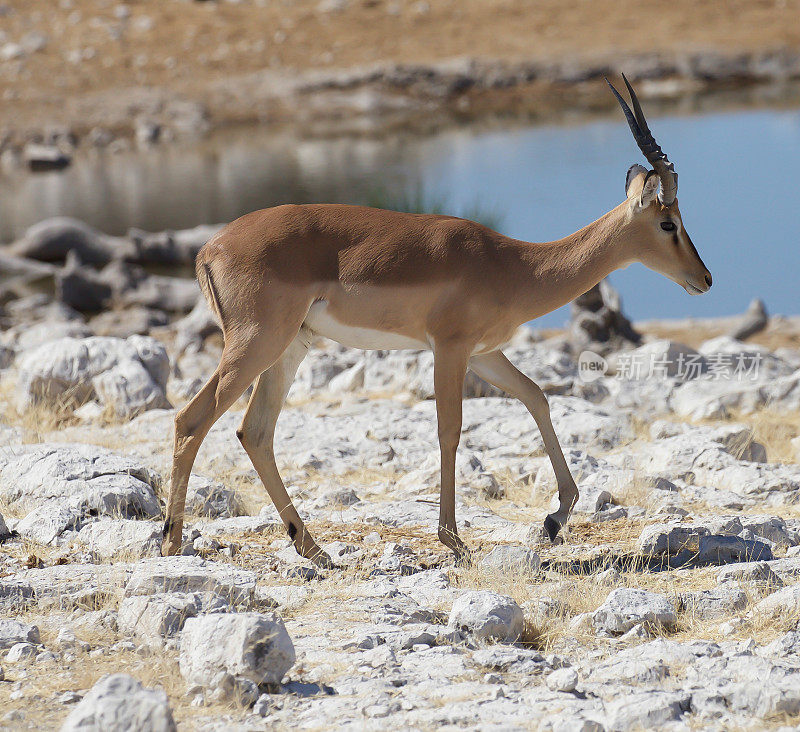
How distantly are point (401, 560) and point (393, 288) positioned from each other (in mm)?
1446

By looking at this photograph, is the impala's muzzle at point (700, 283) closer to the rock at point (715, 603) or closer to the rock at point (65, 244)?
the rock at point (715, 603)

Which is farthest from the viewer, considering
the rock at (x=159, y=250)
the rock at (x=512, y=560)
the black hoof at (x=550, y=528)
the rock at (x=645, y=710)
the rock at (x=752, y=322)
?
the rock at (x=159, y=250)

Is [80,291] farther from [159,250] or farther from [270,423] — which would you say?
[270,423]

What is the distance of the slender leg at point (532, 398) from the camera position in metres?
6.56

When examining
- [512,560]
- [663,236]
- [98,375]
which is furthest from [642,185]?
[98,375]

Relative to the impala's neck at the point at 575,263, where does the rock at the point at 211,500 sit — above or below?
below

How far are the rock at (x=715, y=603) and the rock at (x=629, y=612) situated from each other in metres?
0.16

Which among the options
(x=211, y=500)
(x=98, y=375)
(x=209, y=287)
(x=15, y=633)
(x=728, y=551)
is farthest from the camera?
(x=98, y=375)

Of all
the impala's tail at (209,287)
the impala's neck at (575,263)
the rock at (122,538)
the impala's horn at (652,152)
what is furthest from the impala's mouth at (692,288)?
the rock at (122,538)

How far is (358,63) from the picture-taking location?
118 ft

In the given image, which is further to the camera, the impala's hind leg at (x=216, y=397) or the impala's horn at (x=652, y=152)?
the impala's horn at (x=652, y=152)

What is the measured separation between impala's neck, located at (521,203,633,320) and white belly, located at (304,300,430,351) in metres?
0.73

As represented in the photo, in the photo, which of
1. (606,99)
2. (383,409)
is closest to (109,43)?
(606,99)

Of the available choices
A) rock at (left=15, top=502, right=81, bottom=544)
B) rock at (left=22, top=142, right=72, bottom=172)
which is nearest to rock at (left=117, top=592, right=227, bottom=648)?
rock at (left=15, top=502, right=81, bottom=544)
